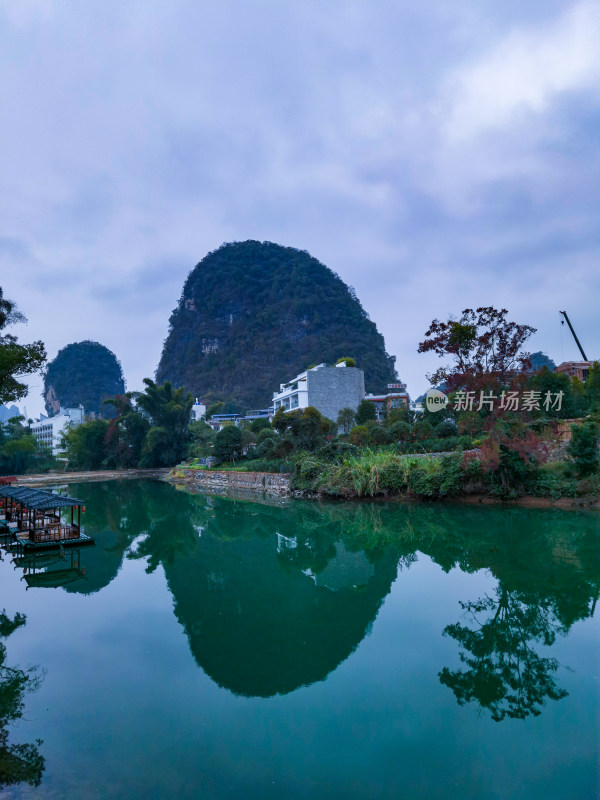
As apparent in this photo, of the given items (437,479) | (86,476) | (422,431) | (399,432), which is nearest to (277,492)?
(399,432)

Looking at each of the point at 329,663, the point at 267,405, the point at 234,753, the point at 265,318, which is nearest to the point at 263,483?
the point at 329,663

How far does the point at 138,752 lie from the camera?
327 centimetres

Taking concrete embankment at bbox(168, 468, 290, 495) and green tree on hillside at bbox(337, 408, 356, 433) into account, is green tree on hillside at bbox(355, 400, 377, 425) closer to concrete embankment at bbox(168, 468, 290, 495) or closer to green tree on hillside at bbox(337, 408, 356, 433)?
green tree on hillside at bbox(337, 408, 356, 433)

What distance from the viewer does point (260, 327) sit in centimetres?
7019

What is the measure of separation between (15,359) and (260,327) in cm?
6149

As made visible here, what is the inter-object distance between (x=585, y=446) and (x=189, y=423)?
27.0m

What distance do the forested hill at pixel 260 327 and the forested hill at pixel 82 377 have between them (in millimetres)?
9083

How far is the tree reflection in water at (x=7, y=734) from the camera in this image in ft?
10.1

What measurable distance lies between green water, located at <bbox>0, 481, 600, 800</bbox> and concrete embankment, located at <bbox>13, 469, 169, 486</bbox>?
20.7m

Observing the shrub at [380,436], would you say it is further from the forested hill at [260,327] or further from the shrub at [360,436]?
the forested hill at [260,327]

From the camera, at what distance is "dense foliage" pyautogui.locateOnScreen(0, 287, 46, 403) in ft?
31.7

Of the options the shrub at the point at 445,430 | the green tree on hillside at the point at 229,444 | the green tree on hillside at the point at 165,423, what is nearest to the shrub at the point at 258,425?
the green tree on hillside at the point at 229,444

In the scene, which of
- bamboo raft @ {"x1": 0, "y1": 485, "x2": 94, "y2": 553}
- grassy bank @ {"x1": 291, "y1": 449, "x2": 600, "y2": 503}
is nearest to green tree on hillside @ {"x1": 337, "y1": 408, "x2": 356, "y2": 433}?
grassy bank @ {"x1": 291, "y1": 449, "x2": 600, "y2": 503}

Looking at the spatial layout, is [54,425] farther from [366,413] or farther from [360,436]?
[360,436]
